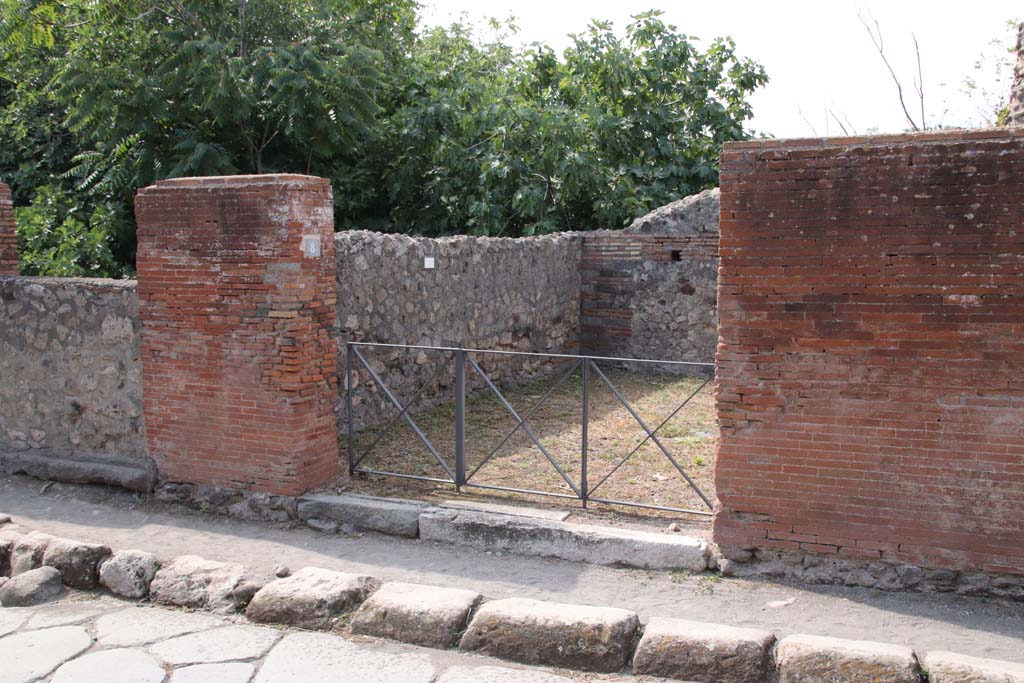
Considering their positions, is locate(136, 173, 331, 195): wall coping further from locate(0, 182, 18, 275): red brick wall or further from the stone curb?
the stone curb

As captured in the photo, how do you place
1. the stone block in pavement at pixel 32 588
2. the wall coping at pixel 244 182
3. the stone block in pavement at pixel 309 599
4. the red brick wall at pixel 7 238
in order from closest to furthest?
the stone block in pavement at pixel 309 599
the stone block in pavement at pixel 32 588
the wall coping at pixel 244 182
the red brick wall at pixel 7 238

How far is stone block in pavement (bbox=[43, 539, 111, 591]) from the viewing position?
523 cm

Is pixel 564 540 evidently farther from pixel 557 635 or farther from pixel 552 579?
pixel 557 635

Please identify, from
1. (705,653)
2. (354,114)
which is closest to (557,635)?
(705,653)

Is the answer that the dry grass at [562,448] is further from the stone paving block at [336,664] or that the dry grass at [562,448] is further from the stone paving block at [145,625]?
the stone paving block at [336,664]

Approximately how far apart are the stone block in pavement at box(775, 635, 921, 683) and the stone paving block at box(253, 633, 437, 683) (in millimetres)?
1641

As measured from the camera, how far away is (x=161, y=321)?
6.45 m

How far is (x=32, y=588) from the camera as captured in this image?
199 inches

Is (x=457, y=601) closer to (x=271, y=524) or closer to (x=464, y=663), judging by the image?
(x=464, y=663)

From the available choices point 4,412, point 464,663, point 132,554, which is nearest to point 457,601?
point 464,663

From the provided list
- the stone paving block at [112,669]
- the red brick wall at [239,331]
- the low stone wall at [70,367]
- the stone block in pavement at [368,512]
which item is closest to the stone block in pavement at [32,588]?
the stone paving block at [112,669]

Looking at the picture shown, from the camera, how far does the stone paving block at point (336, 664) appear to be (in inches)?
161

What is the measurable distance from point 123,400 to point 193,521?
124cm

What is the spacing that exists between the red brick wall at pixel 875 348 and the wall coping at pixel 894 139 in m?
0.01
